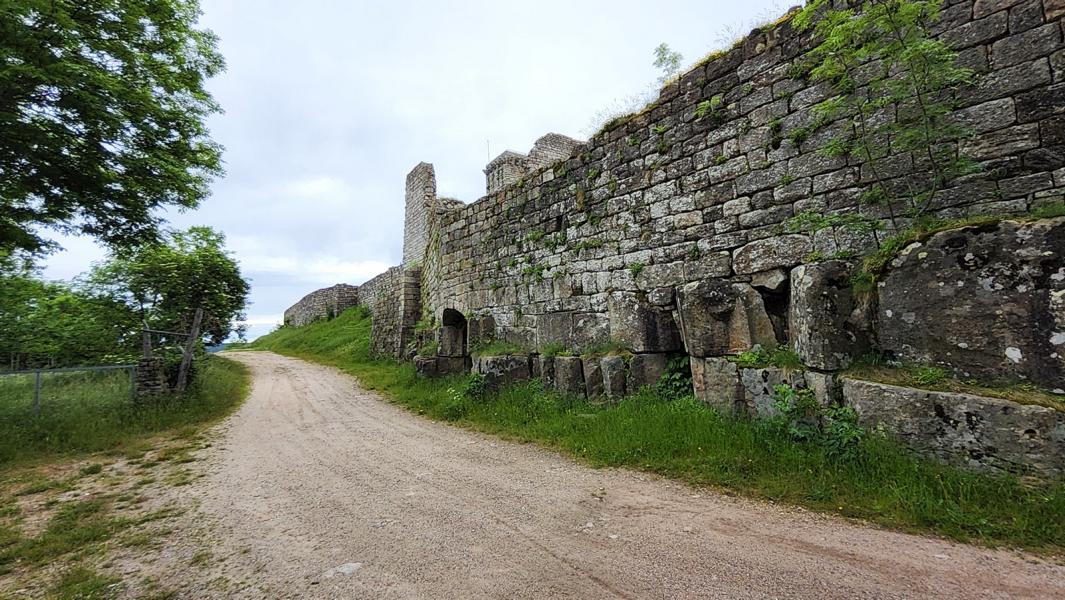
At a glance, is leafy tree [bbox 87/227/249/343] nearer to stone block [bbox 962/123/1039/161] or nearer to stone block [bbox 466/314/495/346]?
stone block [bbox 466/314/495/346]

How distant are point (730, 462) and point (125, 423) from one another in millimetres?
9149

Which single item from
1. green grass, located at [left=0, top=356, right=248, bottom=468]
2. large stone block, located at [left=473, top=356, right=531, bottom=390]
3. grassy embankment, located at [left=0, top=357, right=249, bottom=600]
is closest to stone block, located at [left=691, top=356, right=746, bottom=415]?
large stone block, located at [left=473, top=356, right=531, bottom=390]

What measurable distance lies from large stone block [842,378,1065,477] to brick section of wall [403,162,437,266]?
629 inches

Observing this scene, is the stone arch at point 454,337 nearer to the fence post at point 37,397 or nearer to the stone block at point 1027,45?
the fence post at point 37,397

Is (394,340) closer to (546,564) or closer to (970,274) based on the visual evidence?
(546,564)

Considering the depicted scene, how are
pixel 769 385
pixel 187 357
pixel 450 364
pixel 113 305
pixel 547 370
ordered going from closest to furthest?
1. pixel 769 385
2. pixel 547 370
3. pixel 187 357
4. pixel 450 364
5. pixel 113 305

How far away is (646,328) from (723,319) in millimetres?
1042

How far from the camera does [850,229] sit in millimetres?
4078

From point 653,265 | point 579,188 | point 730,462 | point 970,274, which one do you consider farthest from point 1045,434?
point 579,188

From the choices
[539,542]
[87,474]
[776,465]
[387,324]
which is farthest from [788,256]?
[387,324]

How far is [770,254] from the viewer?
461 cm

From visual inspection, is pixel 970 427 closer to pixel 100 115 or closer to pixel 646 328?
pixel 646 328

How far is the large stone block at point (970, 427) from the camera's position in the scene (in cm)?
248

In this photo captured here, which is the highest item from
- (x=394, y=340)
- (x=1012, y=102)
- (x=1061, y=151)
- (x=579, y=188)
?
(x=579, y=188)
